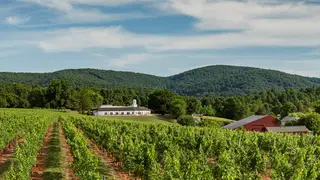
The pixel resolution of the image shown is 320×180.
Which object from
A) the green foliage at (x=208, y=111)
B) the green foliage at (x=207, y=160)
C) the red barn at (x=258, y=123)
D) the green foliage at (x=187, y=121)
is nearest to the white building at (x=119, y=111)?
the green foliage at (x=208, y=111)

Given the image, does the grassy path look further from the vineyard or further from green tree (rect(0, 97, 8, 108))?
green tree (rect(0, 97, 8, 108))

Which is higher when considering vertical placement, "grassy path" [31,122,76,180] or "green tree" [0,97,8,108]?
"green tree" [0,97,8,108]

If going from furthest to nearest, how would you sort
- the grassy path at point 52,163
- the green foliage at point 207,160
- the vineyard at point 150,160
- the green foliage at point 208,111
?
the green foliage at point 208,111, the grassy path at point 52,163, the vineyard at point 150,160, the green foliage at point 207,160

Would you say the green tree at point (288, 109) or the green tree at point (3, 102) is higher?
the green tree at point (3, 102)

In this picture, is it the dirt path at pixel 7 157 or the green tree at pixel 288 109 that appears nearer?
the dirt path at pixel 7 157

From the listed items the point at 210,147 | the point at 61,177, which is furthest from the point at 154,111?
the point at 61,177

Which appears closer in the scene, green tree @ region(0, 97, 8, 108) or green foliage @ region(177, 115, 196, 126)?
green foliage @ region(177, 115, 196, 126)

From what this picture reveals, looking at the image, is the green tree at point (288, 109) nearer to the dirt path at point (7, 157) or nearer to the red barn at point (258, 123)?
the red barn at point (258, 123)

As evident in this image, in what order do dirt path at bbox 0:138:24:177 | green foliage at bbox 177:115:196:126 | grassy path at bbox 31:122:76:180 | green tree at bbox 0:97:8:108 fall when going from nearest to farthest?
grassy path at bbox 31:122:76:180 → dirt path at bbox 0:138:24:177 → green foliage at bbox 177:115:196:126 → green tree at bbox 0:97:8:108

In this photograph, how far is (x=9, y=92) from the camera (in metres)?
109

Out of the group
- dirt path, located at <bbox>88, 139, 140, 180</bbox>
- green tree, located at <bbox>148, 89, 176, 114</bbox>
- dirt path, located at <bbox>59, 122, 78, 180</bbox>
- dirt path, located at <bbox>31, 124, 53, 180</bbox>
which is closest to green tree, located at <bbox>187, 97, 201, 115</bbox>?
green tree, located at <bbox>148, 89, 176, 114</bbox>

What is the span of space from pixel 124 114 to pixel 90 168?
8466 cm

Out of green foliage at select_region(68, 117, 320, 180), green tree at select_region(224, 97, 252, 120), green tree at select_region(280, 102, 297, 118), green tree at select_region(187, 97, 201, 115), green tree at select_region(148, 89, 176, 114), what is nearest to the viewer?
green foliage at select_region(68, 117, 320, 180)

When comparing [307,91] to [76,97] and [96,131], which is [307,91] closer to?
[76,97]
